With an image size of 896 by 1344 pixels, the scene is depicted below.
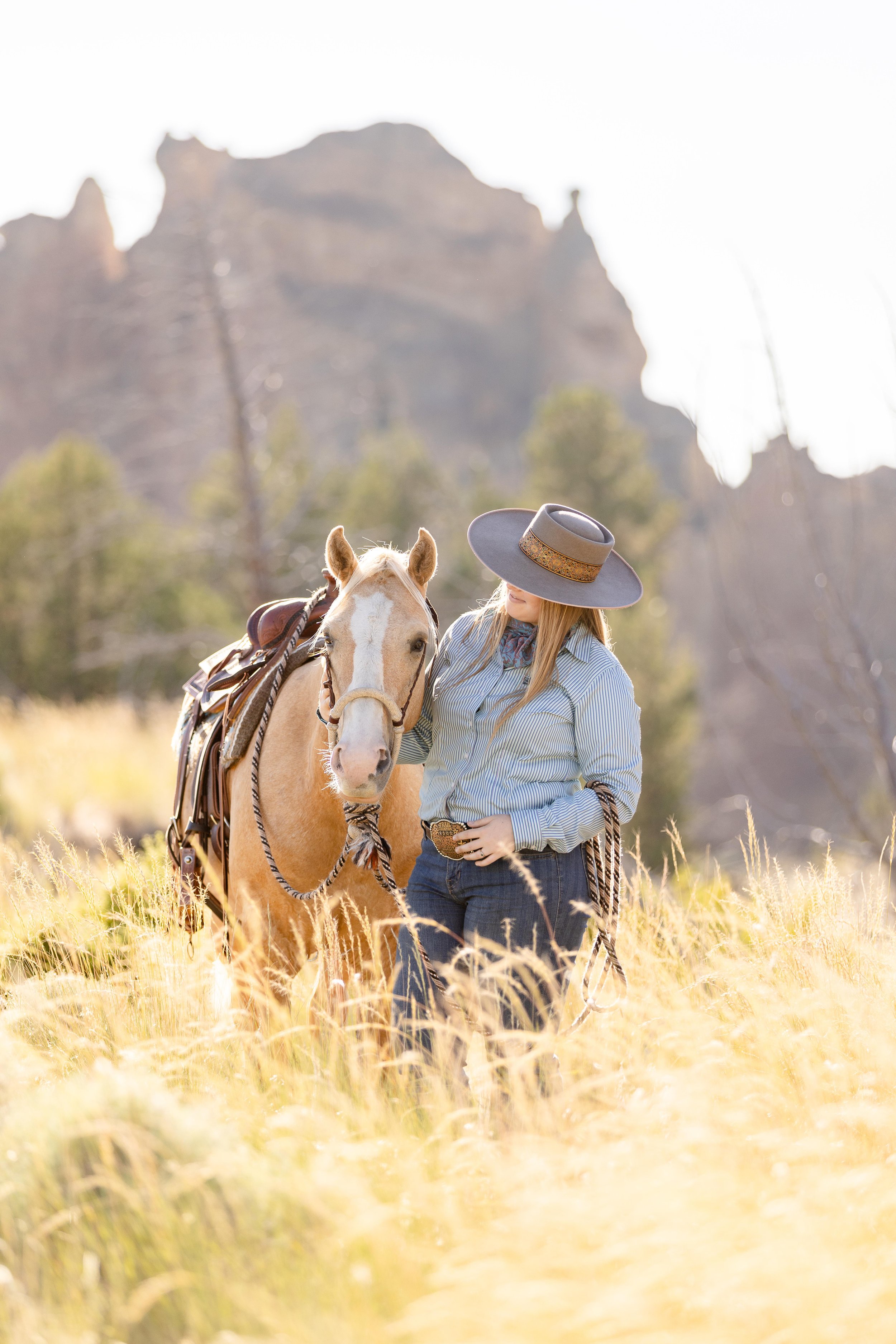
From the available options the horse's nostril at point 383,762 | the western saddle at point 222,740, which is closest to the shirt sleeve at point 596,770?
the horse's nostril at point 383,762

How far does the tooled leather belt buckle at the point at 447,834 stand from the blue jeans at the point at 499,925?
4cm

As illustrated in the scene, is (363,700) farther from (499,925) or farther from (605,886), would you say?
(605,886)

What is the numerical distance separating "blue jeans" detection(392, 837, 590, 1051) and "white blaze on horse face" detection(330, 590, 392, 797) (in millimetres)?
402

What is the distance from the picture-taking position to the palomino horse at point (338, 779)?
96.0 inches

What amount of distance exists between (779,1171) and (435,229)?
55.8 m

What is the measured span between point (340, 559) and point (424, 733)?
1.76 feet

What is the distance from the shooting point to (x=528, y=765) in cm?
253

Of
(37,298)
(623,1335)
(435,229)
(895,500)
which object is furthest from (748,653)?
(435,229)

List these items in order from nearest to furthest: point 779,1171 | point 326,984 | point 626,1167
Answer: point 779,1171
point 626,1167
point 326,984

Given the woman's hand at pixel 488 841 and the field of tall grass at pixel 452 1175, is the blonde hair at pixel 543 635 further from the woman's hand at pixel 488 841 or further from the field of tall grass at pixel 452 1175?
the field of tall grass at pixel 452 1175

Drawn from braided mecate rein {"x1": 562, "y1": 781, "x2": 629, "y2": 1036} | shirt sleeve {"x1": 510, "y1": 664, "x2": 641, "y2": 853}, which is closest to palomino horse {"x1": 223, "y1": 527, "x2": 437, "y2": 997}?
shirt sleeve {"x1": 510, "y1": 664, "x2": 641, "y2": 853}

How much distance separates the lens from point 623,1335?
1.58 meters

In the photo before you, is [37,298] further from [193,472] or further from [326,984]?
[326,984]

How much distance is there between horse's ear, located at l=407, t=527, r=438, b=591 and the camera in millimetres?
2650
